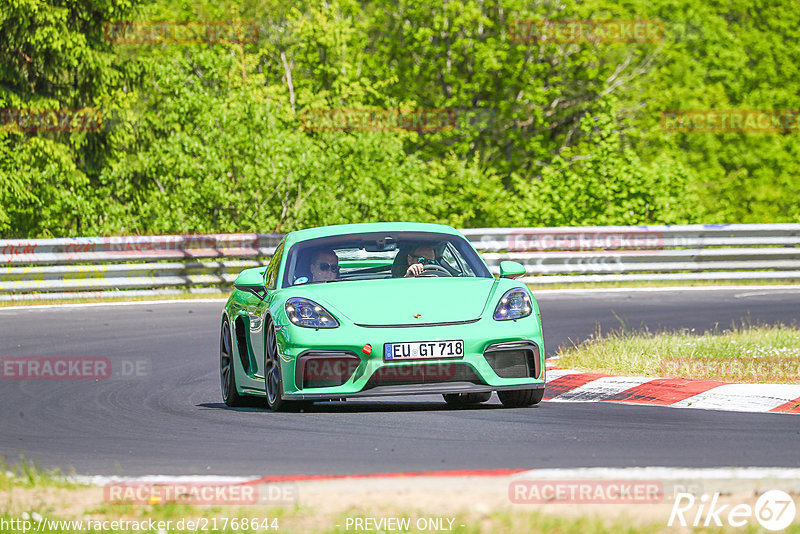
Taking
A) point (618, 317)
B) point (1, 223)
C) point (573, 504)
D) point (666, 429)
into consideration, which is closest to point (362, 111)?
point (1, 223)

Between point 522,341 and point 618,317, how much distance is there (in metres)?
8.65

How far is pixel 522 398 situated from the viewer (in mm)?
9242

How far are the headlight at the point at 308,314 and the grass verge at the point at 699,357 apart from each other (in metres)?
3.19

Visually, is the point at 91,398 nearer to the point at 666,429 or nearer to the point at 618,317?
the point at 666,429

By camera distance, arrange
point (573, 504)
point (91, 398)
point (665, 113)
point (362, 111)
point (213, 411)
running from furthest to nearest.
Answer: point (665, 113) < point (362, 111) < point (91, 398) < point (213, 411) < point (573, 504)

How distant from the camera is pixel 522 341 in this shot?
874 cm

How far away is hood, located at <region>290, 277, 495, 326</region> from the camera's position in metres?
8.59

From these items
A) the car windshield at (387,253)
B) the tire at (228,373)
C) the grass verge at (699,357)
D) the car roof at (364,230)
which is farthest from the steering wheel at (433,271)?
the grass verge at (699,357)

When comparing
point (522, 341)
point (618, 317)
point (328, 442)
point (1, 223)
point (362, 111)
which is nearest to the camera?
point (328, 442)

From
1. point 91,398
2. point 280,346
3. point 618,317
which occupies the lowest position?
point 618,317

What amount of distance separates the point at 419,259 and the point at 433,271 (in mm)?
133

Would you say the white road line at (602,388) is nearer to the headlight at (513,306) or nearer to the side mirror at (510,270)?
the side mirror at (510,270)

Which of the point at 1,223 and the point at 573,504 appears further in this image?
the point at 1,223

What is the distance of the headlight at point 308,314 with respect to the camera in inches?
341
